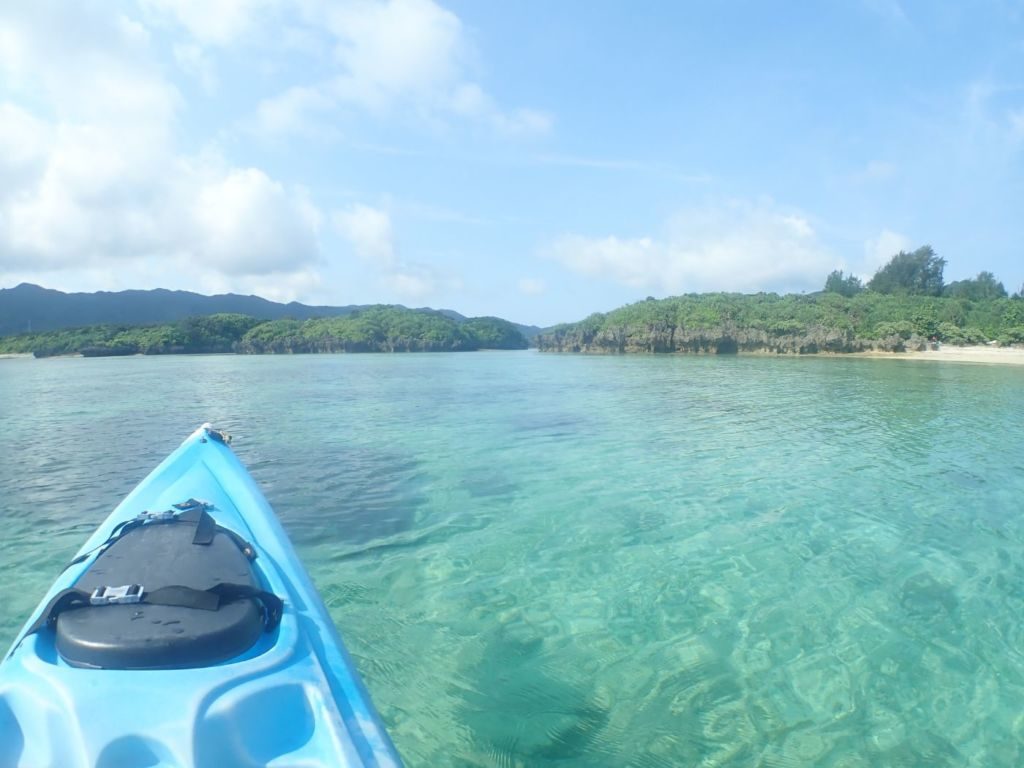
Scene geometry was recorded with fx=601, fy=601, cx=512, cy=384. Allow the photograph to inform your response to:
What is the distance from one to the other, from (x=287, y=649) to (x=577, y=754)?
2.15 meters

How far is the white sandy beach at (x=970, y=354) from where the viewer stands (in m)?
51.9

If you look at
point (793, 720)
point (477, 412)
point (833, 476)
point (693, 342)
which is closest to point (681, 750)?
point (793, 720)

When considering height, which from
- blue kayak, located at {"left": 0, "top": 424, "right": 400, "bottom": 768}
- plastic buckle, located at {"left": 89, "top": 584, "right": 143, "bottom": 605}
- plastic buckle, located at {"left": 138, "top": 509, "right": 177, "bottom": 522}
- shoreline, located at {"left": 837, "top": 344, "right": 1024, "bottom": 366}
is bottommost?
blue kayak, located at {"left": 0, "top": 424, "right": 400, "bottom": 768}

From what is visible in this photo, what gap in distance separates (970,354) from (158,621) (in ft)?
238

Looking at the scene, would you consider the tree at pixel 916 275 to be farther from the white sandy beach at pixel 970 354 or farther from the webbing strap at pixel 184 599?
the webbing strap at pixel 184 599

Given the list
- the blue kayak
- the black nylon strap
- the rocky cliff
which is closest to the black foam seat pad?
the blue kayak

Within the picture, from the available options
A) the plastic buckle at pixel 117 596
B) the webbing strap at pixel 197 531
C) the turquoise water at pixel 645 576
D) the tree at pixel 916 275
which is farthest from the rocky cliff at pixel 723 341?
the plastic buckle at pixel 117 596

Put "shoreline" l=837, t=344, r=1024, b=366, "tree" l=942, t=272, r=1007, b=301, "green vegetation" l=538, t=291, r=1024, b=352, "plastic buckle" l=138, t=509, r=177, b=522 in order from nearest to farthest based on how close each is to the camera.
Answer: "plastic buckle" l=138, t=509, r=177, b=522
"shoreline" l=837, t=344, r=1024, b=366
"green vegetation" l=538, t=291, r=1024, b=352
"tree" l=942, t=272, r=1007, b=301

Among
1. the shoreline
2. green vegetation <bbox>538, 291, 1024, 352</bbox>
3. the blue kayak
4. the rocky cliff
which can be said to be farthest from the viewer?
the rocky cliff

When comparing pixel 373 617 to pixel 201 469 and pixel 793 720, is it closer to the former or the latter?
pixel 201 469

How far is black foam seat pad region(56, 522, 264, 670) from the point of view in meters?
2.98

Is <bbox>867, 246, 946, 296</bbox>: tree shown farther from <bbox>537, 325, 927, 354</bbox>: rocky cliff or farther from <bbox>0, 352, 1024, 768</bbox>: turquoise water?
<bbox>0, 352, 1024, 768</bbox>: turquoise water

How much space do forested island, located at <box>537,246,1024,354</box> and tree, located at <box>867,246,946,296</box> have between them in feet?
0.50

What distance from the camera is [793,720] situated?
4480 mm
